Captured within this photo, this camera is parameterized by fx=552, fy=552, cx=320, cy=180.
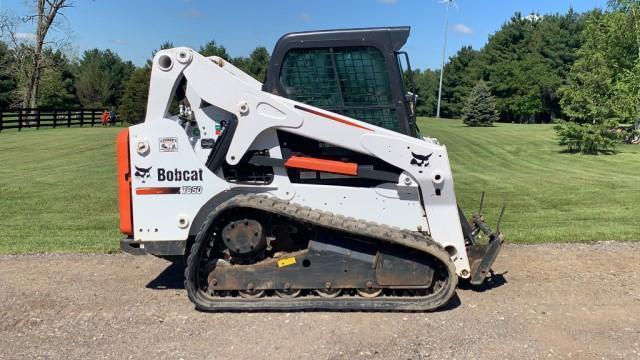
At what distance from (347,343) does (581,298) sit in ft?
8.29

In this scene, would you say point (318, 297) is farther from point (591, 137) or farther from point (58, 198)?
point (591, 137)

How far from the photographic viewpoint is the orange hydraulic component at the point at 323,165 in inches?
208

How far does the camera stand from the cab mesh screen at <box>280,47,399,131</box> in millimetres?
5414

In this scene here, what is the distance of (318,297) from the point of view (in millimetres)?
5125

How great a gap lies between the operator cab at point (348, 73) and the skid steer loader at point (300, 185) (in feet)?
0.03

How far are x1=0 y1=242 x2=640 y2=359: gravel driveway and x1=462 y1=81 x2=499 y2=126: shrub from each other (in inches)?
1783

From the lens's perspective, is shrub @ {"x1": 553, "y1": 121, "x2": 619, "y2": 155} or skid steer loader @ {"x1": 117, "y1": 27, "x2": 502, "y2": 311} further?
shrub @ {"x1": 553, "y1": 121, "x2": 619, "y2": 155}

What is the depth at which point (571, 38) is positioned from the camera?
74250 mm

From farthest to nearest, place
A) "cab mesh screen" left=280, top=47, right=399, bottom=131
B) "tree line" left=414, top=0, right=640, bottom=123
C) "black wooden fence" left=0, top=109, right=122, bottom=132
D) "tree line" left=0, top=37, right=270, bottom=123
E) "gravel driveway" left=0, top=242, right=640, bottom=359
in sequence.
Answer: "tree line" left=414, top=0, right=640, bottom=123 → "tree line" left=0, top=37, right=270, bottom=123 → "black wooden fence" left=0, top=109, right=122, bottom=132 → "cab mesh screen" left=280, top=47, right=399, bottom=131 → "gravel driveway" left=0, top=242, right=640, bottom=359

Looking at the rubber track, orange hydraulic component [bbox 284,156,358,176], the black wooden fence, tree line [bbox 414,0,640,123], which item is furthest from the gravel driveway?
tree line [bbox 414,0,640,123]

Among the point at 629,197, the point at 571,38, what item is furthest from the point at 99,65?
the point at 629,197

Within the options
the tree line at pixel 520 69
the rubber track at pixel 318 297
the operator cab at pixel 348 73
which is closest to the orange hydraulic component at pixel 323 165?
the rubber track at pixel 318 297

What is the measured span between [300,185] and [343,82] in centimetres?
111

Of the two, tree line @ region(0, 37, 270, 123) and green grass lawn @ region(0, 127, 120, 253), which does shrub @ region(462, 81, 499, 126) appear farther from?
green grass lawn @ region(0, 127, 120, 253)
